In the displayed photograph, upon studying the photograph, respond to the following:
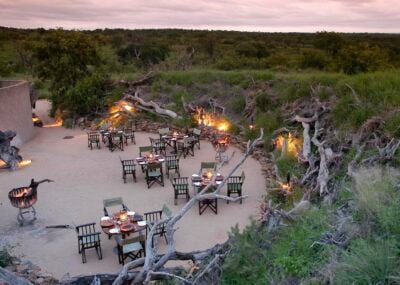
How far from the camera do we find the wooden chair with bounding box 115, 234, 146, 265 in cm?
887

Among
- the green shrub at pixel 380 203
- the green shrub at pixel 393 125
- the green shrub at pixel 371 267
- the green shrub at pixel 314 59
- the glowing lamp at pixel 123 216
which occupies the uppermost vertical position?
the green shrub at pixel 314 59

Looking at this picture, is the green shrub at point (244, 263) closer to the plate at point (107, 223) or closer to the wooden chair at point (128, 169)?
the plate at point (107, 223)

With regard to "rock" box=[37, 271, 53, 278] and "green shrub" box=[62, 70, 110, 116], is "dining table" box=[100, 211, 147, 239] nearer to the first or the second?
"rock" box=[37, 271, 53, 278]

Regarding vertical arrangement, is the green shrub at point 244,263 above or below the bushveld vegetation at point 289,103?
below

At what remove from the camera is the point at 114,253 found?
969 cm

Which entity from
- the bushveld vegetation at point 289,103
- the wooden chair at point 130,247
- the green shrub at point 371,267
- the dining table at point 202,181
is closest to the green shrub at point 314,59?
the bushveld vegetation at point 289,103

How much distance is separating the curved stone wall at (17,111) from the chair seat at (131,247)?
1288 cm

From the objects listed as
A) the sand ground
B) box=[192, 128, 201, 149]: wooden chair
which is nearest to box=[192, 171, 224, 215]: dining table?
the sand ground

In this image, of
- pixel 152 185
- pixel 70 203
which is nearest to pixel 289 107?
pixel 152 185

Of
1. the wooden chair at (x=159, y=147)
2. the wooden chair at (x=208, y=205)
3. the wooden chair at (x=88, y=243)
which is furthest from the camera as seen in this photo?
the wooden chair at (x=159, y=147)

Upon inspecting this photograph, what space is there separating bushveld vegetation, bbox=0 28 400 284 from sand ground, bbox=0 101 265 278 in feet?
6.19

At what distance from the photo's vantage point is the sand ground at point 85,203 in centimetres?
970

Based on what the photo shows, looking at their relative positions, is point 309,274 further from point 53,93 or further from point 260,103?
point 53,93

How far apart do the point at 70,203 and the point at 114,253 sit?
369 centimetres
